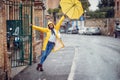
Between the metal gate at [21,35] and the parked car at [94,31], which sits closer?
the metal gate at [21,35]

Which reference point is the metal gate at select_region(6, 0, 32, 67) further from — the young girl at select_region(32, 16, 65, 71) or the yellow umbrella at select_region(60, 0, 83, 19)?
the yellow umbrella at select_region(60, 0, 83, 19)

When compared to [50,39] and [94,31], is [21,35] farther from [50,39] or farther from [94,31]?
[94,31]

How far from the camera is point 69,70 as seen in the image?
1325 centimetres

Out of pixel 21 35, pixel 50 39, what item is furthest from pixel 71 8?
pixel 21 35

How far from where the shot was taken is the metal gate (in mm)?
14016

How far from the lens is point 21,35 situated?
14398mm

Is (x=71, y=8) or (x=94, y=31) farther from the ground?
(x=71, y=8)

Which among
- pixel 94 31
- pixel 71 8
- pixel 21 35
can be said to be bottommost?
pixel 94 31

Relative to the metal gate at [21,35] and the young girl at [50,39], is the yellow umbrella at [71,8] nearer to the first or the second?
the young girl at [50,39]

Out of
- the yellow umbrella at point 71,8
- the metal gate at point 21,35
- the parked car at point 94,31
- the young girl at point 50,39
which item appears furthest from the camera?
the parked car at point 94,31

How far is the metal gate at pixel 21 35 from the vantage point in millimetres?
14016

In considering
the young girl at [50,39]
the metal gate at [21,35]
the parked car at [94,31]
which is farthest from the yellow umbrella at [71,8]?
the parked car at [94,31]

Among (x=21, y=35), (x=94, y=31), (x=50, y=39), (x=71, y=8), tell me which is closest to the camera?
(x=50, y=39)

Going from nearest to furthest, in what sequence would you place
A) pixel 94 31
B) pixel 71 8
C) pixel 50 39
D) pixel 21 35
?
1. pixel 50 39
2. pixel 71 8
3. pixel 21 35
4. pixel 94 31
